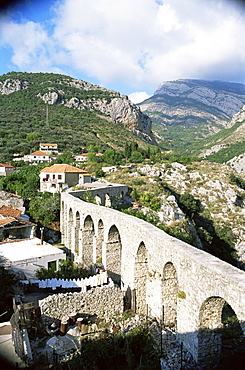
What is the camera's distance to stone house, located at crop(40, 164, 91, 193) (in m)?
27.7

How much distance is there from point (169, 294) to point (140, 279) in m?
2.26

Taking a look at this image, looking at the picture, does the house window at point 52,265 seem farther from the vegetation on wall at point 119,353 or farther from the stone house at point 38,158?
the stone house at point 38,158

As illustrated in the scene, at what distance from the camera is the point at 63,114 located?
8062cm

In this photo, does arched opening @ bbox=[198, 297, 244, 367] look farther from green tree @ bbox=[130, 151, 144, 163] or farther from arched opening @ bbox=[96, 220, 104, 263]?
green tree @ bbox=[130, 151, 144, 163]

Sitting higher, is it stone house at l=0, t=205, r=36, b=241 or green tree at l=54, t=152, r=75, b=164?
green tree at l=54, t=152, r=75, b=164

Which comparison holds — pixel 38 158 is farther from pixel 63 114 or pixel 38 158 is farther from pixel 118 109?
pixel 118 109

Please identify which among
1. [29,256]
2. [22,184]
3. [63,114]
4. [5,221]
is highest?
[63,114]

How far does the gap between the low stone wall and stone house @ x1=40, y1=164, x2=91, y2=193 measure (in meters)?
18.3

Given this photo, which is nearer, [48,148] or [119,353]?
[119,353]

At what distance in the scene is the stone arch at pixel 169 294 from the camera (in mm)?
8680

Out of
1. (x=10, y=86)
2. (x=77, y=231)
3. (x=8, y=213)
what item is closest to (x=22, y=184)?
(x=8, y=213)

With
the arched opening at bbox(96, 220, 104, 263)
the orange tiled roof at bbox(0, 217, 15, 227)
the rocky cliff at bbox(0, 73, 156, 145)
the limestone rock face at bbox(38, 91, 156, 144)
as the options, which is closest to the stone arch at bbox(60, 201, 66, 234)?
the orange tiled roof at bbox(0, 217, 15, 227)

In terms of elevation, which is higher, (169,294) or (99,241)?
(99,241)

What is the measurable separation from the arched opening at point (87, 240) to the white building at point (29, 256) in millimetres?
2647
